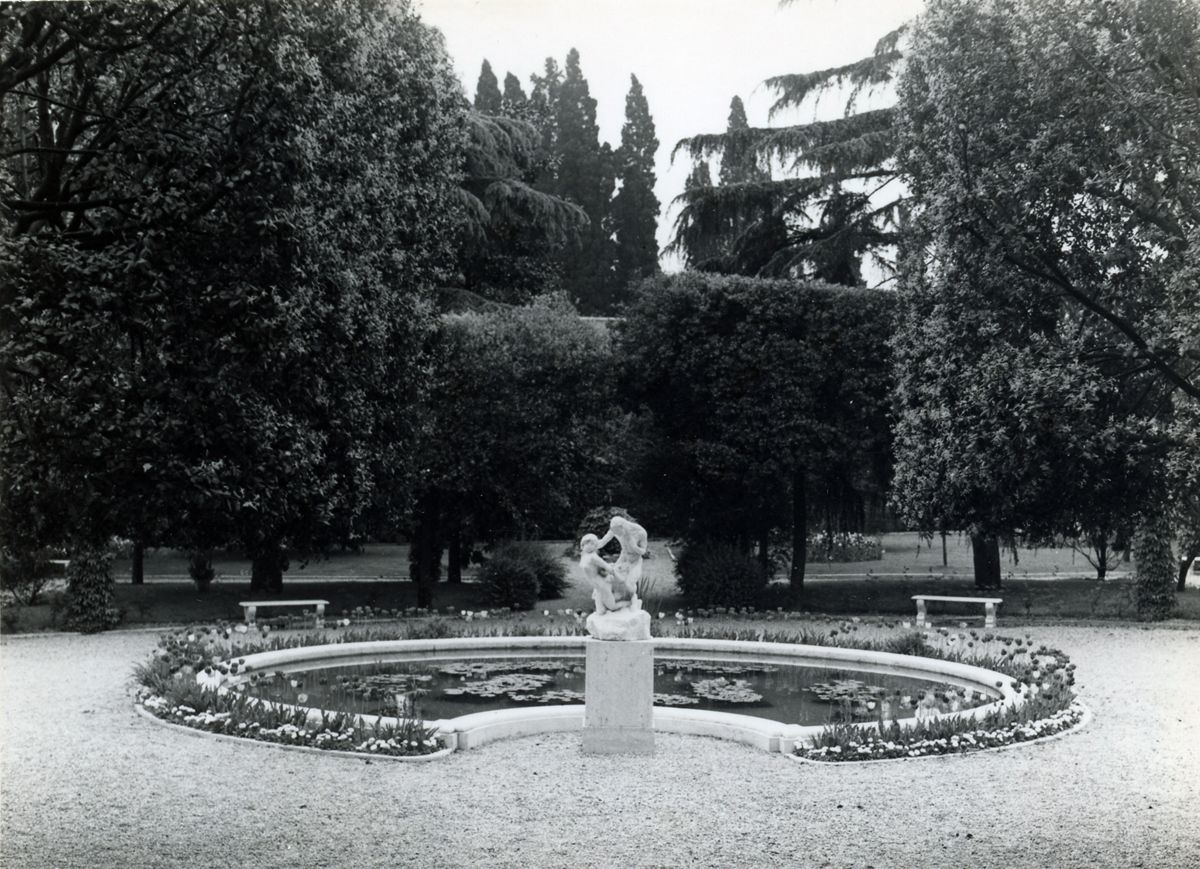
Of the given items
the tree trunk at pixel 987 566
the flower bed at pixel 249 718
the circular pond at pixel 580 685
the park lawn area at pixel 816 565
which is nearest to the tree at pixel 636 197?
the park lawn area at pixel 816 565

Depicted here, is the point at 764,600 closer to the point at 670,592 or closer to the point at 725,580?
the point at 725,580

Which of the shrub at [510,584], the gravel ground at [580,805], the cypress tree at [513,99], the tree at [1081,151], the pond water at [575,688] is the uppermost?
the cypress tree at [513,99]

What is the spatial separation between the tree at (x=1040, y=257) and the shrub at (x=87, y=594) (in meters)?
12.5

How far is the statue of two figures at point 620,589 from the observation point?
962 cm

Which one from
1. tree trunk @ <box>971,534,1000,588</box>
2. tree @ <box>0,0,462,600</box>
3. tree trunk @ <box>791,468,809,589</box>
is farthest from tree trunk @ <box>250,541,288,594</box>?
tree @ <box>0,0,462,600</box>

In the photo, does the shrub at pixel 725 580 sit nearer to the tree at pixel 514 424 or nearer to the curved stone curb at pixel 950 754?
the tree at pixel 514 424

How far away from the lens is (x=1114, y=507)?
1808 cm

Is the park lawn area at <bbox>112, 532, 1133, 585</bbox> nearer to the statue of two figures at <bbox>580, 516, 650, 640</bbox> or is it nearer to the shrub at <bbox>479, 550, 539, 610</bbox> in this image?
the shrub at <bbox>479, 550, 539, 610</bbox>

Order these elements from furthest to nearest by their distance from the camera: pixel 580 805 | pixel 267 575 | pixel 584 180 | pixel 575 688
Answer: pixel 267 575 < pixel 584 180 < pixel 575 688 < pixel 580 805

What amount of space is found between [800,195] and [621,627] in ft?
52.9

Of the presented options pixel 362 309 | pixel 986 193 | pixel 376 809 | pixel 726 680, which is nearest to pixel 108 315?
pixel 362 309

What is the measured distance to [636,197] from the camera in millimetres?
23703

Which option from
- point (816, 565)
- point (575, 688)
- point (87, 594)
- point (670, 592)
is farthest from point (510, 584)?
point (816, 565)

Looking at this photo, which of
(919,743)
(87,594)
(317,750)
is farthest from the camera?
(87,594)
